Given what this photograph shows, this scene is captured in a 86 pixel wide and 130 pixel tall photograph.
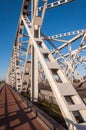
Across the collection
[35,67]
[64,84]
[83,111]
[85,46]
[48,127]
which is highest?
[85,46]

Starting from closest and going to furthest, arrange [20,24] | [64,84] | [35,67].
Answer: [64,84] → [35,67] → [20,24]

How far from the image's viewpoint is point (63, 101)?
869 cm

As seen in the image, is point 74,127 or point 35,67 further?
point 35,67

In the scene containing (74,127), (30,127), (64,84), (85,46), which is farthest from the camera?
(85,46)

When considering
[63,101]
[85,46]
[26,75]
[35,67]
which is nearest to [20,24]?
[26,75]

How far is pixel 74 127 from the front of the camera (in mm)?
7750

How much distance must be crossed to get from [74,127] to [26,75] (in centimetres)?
1353

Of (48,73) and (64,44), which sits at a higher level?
(64,44)

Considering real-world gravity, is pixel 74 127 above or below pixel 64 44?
below

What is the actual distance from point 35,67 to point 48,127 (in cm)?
698

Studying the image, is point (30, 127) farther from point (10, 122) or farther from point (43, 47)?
point (43, 47)

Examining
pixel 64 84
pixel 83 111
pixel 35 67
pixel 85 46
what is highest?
pixel 85 46

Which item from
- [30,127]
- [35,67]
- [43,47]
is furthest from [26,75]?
[30,127]

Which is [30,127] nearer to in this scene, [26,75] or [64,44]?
[26,75]
